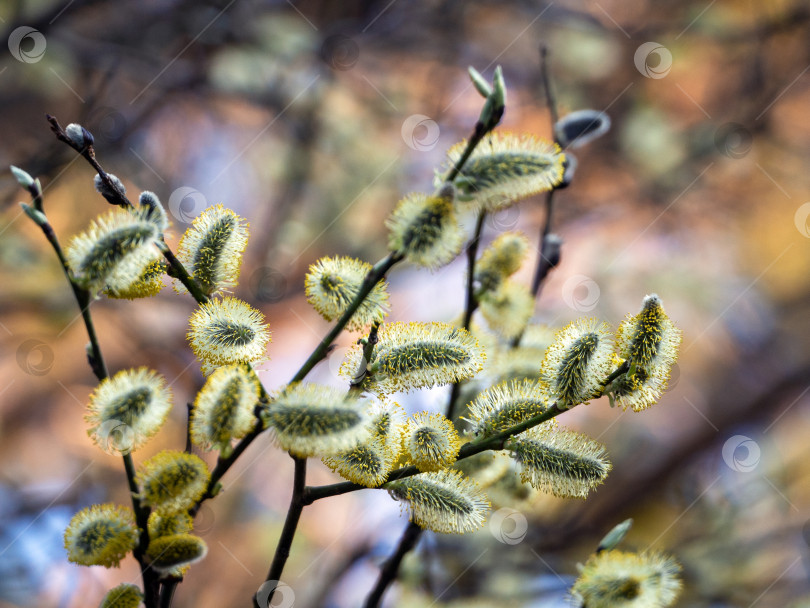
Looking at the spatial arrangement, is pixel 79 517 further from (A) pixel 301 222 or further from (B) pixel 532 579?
(A) pixel 301 222

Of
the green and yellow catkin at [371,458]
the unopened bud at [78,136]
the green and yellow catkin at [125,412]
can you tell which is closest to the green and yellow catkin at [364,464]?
the green and yellow catkin at [371,458]

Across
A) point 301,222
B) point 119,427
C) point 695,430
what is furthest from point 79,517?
point 695,430
